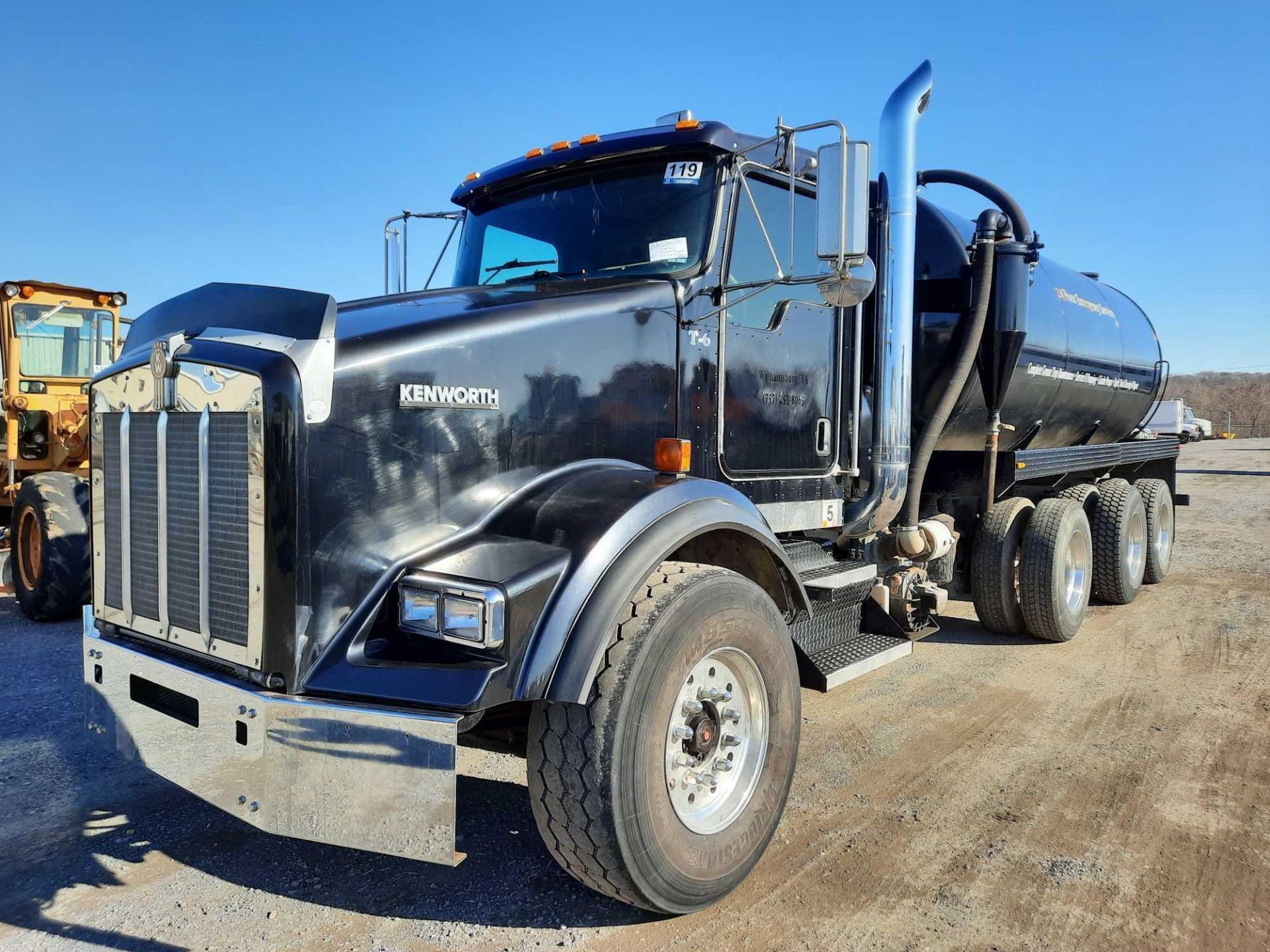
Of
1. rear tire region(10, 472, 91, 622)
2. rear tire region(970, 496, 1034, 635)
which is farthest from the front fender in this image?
rear tire region(10, 472, 91, 622)

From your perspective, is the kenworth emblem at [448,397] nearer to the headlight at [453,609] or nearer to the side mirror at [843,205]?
the headlight at [453,609]

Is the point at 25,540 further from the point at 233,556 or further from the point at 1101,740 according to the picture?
the point at 1101,740

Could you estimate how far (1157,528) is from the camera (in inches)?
355

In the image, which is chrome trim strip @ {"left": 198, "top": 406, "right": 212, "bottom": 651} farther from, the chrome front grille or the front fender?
the front fender

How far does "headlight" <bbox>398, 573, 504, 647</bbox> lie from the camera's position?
8.14 feet

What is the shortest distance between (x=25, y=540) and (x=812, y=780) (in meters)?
7.28

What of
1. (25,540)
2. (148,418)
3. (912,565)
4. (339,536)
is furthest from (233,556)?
(25,540)

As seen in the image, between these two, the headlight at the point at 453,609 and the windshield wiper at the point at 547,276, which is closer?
the headlight at the point at 453,609

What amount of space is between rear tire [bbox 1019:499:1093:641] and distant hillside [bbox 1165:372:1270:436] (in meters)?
64.4

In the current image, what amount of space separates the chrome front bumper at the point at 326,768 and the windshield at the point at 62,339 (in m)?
8.16

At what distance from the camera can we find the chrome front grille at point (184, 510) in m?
2.65

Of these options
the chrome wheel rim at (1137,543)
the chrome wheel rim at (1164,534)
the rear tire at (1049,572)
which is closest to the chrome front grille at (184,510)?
the rear tire at (1049,572)

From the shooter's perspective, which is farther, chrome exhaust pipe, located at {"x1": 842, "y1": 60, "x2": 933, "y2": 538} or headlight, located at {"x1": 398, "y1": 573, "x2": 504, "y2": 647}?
chrome exhaust pipe, located at {"x1": 842, "y1": 60, "x2": 933, "y2": 538}

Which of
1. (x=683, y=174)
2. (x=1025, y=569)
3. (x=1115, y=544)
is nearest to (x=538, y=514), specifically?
(x=683, y=174)
